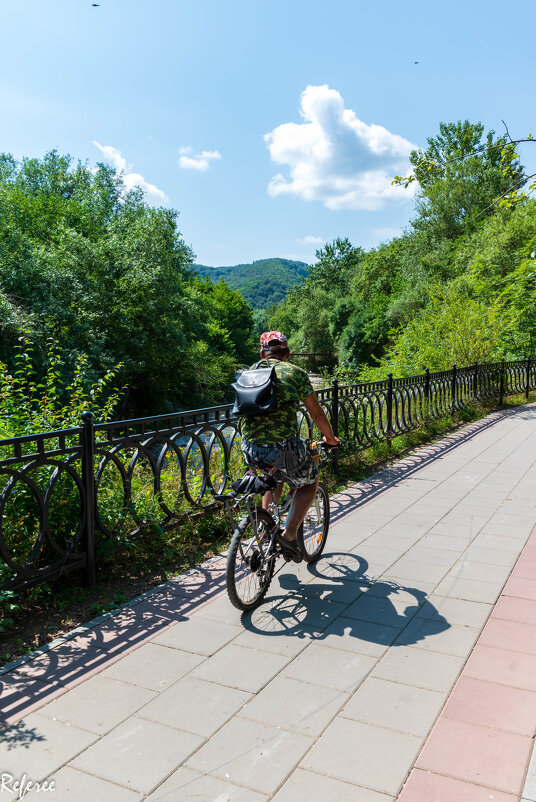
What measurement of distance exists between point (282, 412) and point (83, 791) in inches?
92.0

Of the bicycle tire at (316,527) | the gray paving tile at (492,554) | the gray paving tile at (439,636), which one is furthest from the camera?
the gray paving tile at (492,554)

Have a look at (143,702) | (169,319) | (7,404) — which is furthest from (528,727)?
(169,319)

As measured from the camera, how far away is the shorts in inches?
157

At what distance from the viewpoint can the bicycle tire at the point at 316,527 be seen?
468cm

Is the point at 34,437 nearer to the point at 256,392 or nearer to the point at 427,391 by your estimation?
the point at 256,392

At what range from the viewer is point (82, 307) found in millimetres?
22797

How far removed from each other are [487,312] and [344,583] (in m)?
13.9

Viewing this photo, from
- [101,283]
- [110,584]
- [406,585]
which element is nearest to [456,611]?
[406,585]

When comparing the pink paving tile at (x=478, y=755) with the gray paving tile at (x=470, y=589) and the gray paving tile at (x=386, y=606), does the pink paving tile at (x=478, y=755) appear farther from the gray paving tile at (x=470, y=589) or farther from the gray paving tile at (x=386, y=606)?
the gray paving tile at (x=470, y=589)

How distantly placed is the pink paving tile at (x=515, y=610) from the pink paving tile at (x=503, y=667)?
0.46 metres

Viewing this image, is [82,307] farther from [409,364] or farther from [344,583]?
[344,583]

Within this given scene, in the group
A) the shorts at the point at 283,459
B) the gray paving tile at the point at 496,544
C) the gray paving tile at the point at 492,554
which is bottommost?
the gray paving tile at the point at 492,554

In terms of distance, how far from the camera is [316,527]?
4832 millimetres

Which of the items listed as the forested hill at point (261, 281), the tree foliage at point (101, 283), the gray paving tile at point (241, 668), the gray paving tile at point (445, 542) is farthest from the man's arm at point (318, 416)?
the forested hill at point (261, 281)
